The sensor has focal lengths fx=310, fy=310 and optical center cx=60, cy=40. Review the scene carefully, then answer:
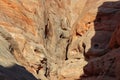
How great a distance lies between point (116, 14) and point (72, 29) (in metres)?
4.85

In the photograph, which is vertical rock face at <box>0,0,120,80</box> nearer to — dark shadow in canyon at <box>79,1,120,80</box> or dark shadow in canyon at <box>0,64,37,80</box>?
dark shadow in canyon at <box>79,1,120,80</box>

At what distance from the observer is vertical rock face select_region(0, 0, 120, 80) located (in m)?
18.2

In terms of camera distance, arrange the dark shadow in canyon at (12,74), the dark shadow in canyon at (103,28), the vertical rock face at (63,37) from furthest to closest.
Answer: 1. the dark shadow in canyon at (103,28)
2. the vertical rock face at (63,37)
3. the dark shadow in canyon at (12,74)

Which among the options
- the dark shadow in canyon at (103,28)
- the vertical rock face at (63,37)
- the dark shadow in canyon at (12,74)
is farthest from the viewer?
the dark shadow in canyon at (103,28)

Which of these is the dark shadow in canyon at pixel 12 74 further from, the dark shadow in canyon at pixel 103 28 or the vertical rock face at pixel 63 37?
the dark shadow in canyon at pixel 103 28

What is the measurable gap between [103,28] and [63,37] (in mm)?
3950

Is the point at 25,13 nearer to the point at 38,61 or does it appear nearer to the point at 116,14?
the point at 38,61

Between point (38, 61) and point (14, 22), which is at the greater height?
point (14, 22)

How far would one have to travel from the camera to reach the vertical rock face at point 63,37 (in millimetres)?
18172

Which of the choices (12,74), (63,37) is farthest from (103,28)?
(12,74)

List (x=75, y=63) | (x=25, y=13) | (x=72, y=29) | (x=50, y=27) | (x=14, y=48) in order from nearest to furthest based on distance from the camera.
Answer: (x=14, y=48), (x=25, y=13), (x=75, y=63), (x=50, y=27), (x=72, y=29)

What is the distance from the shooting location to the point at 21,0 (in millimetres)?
22125

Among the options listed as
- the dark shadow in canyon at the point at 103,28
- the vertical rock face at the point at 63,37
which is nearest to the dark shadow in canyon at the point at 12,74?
the vertical rock face at the point at 63,37

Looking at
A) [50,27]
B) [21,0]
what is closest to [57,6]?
[50,27]
